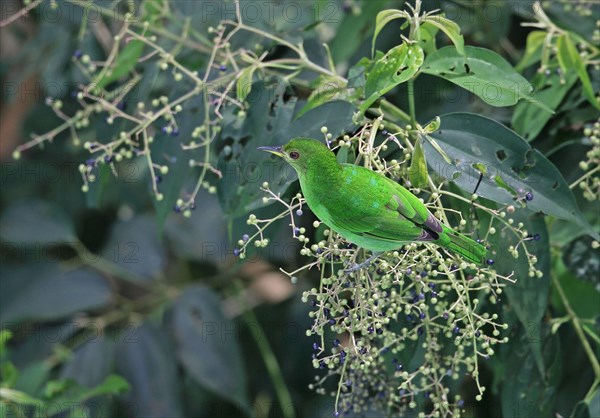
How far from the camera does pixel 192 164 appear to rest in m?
1.49

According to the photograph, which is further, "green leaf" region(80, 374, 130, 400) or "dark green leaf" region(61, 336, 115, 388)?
"dark green leaf" region(61, 336, 115, 388)

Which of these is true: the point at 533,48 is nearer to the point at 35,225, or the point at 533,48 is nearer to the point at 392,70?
the point at 392,70

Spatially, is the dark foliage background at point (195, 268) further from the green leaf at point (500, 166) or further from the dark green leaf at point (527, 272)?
the green leaf at point (500, 166)

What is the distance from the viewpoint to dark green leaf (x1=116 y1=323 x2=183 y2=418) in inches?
83.5

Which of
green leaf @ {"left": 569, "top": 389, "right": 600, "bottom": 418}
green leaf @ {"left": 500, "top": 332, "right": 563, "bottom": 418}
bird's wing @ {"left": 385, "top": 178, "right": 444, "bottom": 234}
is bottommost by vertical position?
green leaf @ {"left": 500, "top": 332, "right": 563, "bottom": 418}

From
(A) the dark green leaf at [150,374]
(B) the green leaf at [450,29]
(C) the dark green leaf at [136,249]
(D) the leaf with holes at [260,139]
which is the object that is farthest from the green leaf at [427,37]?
(C) the dark green leaf at [136,249]

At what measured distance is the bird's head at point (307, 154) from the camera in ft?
3.67

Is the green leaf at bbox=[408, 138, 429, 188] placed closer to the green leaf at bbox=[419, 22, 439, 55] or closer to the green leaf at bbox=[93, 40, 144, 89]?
the green leaf at bbox=[419, 22, 439, 55]

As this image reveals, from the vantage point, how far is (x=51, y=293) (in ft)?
7.60

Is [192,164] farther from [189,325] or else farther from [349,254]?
[189,325]

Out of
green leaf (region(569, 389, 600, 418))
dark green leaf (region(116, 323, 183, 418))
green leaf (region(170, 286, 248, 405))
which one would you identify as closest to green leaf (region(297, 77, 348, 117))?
green leaf (region(569, 389, 600, 418))

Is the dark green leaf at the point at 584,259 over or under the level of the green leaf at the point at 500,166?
under

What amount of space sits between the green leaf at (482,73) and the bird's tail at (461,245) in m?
0.24

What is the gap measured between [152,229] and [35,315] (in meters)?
0.42
